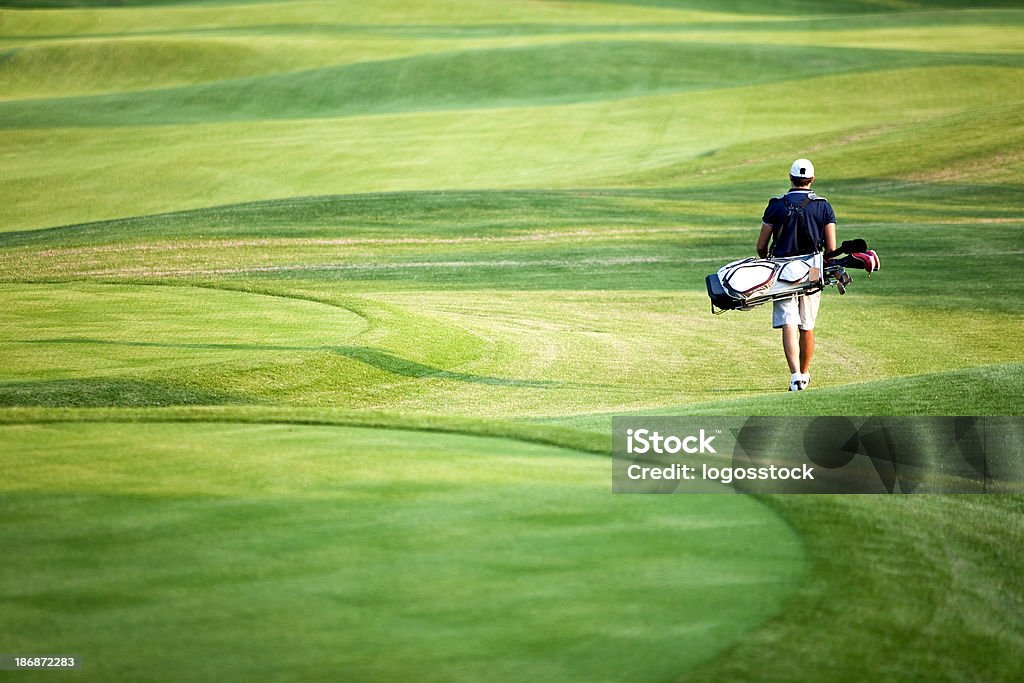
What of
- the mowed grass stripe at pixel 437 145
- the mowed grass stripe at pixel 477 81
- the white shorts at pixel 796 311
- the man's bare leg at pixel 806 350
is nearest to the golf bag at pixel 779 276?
the white shorts at pixel 796 311

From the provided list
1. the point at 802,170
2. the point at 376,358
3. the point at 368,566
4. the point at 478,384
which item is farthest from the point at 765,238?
the point at 368,566

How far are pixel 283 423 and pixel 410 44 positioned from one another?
63427 millimetres

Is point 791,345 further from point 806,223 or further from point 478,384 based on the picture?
point 478,384

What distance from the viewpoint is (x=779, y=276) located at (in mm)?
12281

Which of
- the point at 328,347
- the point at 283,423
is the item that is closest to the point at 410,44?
the point at 328,347

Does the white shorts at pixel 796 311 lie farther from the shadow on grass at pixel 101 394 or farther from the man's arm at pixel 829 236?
the shadow on grass at pixel 101 394

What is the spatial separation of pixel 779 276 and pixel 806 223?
2.08ft

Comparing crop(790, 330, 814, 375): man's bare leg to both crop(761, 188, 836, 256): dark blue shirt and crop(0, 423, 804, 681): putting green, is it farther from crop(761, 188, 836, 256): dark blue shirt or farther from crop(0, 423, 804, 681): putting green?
crop(0, 423, 804, 681): putting green

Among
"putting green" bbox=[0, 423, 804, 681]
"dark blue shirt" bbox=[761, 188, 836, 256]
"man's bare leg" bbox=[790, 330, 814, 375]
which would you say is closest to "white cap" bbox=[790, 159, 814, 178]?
"dark blue shirt" bbox=[761, 188, 836, 256]

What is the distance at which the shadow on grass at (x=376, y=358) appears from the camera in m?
13.8

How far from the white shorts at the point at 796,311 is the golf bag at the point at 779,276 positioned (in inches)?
8.3

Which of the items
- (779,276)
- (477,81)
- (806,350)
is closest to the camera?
(779,276)

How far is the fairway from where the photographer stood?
5.05 meters

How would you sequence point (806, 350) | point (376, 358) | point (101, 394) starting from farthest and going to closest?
point (376, 358) < point (806, 350) < point (101, 394)
